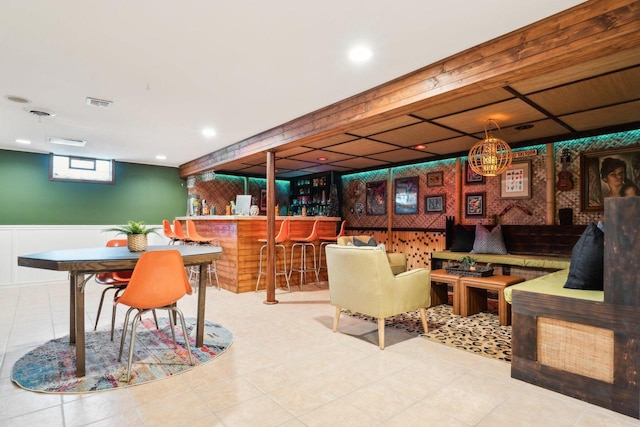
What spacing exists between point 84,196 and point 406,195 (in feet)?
23.5

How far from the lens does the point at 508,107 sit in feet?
13.5

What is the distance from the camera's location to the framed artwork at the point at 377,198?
26.8 feet

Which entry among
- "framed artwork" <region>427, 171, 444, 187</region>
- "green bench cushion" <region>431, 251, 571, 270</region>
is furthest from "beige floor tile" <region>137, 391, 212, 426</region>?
"framed artwork" <region>427, 171, 444, 187</region>

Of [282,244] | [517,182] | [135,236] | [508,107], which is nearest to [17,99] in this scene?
[135,236]

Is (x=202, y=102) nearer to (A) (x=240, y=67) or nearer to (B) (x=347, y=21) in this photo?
(A) (x=240, y=67)

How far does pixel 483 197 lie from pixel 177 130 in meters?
5.49

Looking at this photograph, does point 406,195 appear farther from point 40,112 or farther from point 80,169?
point 80,169

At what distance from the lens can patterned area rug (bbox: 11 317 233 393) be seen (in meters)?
2.64

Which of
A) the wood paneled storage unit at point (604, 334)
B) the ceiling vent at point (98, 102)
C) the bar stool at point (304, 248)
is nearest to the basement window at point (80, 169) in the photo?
the ceiling vent at point (98, 102)

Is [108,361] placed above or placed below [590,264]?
below

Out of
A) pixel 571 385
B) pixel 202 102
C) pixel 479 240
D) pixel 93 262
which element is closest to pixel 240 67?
pixel 202 102

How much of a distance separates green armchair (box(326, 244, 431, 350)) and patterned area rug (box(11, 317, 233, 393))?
1.31 meters

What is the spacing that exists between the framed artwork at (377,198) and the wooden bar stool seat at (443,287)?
315 cm

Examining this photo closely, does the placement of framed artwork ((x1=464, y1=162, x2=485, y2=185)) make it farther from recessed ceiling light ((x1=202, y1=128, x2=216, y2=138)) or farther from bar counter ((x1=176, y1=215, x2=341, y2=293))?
recessed ceiling light ((x1=202, y1=128, x2=216, y2=138))
